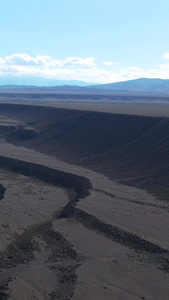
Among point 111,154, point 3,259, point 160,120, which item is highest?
point 160,120

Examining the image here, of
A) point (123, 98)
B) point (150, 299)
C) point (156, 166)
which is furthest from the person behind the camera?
point (123, 98)

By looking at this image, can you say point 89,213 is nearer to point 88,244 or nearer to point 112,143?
point 88,244

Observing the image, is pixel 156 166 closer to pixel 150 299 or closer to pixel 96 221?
pixel 96 221

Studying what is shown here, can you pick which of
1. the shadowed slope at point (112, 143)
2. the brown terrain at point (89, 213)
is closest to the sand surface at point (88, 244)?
the brown terrain at point (89, 213)

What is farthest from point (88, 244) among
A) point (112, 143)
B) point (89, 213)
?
point (112, 143)

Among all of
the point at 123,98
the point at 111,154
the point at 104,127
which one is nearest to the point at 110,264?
the point at 111,154

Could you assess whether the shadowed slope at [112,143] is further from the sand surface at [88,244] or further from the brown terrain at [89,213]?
the sand surface at [88,244]

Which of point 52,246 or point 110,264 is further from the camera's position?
point 52,246
